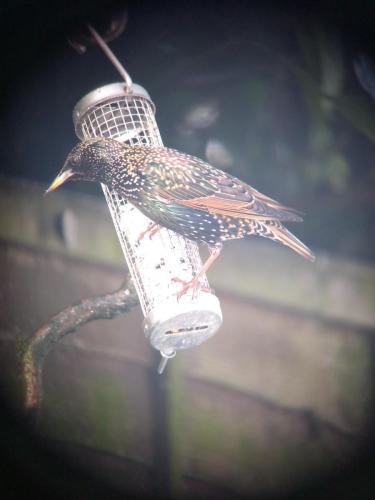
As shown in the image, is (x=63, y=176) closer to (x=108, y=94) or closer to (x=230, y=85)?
(x=108, y=94)

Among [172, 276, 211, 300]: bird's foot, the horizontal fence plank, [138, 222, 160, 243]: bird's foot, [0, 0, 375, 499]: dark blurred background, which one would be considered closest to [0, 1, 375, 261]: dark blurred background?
[0, 0, 375, 499]: dark blurred background

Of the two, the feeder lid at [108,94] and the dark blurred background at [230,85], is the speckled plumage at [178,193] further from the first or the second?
the dark blurred background at [230,85]

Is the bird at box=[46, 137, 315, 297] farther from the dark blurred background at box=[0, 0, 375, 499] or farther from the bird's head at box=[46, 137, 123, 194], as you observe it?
the dark blurred background at box=[0, 0, 375, 499]

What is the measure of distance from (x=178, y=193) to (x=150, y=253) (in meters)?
0.14

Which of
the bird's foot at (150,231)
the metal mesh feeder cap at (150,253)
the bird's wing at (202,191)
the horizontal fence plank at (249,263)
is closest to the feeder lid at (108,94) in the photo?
the metal mesh feeder cap at (150,253)

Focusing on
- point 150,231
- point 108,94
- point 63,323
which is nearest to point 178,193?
point 150,231

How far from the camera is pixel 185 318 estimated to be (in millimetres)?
1188

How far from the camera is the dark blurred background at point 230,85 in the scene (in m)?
1.46

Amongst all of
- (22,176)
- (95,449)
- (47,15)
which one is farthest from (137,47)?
(95,449)

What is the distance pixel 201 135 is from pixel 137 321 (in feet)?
1.89

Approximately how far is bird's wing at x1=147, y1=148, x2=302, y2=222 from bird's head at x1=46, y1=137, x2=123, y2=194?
86mm

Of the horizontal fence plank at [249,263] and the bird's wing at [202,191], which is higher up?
the bird's wing at [202,191]

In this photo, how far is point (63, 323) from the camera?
56.6 inches

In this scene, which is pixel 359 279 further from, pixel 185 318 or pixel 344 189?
pixel 185 318
